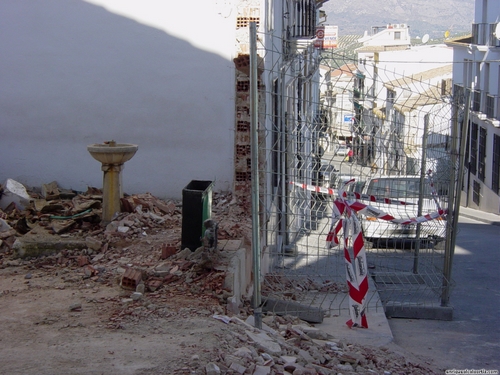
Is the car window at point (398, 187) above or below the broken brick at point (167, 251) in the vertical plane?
above

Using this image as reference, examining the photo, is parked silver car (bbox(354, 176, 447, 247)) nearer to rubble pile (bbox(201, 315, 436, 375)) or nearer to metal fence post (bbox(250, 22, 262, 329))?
metal fence post (bbox(250, 22, 262, 329))

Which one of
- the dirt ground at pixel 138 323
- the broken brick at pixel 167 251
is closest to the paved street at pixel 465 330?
the dirt ground at pixel 138 323

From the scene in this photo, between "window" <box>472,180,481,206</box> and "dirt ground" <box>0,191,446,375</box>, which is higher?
"dirt ground" <box>0,191,446,375</box>

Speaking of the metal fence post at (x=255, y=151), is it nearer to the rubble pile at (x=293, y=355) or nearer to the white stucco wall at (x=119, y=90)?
the rubble pile at (x=293, y=355)

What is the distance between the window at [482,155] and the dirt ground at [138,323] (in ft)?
77.4

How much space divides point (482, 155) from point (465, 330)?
2375cm

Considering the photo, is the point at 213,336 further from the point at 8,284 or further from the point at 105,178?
the point at 105,178

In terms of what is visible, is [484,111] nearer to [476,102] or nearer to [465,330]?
[476,102]

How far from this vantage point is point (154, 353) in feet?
13.6

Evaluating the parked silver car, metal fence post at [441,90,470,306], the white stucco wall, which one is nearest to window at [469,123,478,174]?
the parked silver car

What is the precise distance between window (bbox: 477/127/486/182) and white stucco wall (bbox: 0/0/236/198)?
21928mm

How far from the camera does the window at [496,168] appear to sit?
86.1ft

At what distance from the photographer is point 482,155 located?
29.0 m

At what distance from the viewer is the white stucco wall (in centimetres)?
920
